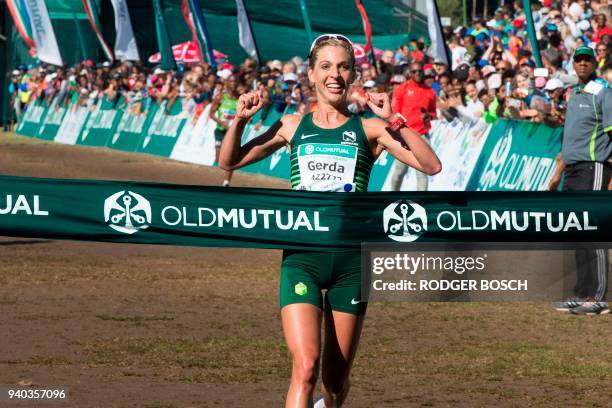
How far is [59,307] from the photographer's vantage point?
39.5 ft

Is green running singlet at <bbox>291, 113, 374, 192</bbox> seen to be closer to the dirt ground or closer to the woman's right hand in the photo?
the woman's right hand

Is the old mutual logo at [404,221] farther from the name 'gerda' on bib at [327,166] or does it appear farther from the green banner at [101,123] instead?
the green banner at [101,123]

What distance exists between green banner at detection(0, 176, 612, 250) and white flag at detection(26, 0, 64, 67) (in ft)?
123

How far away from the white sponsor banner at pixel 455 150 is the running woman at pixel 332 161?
13.5 m

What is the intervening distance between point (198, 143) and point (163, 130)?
332cm

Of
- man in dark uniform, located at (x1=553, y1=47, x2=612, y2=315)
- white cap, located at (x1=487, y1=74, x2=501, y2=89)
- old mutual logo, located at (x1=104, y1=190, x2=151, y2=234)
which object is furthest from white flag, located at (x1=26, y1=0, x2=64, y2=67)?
old mutual logo, located at (x1=104, y1=190, x2=151, y2=234)

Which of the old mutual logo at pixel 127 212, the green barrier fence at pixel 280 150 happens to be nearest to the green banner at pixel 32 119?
the green barrier fence at pixel 280 150

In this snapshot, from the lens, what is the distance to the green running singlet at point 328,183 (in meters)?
6.60

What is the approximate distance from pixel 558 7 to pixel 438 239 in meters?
27.3

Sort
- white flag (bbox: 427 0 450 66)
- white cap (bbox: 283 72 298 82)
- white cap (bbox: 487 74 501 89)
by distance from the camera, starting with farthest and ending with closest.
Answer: white cap (bbox: 283 72 298 82)
white flag (bbox: 427 0 450 66)
white cap (bbox: 487 74 501 89)

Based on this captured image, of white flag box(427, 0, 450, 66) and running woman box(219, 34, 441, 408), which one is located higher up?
white flag box(427, 0, 450, 66)

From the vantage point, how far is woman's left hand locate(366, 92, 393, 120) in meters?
6.66

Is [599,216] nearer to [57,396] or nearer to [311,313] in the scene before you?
[311,313]

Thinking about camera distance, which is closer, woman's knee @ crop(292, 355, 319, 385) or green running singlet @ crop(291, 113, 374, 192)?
woman's knee @ crop(292, 355, 319, 385)
